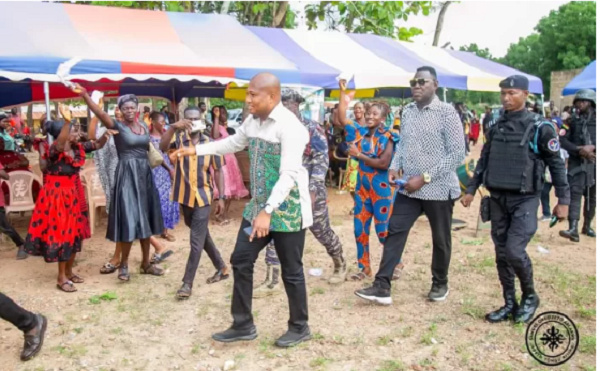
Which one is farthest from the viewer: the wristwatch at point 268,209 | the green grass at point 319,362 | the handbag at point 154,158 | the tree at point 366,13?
the tree at point 366,13

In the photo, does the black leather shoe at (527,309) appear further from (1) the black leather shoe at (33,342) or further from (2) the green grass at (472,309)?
(1) the black leather shoe at (33,342)

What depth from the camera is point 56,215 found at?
4543mm

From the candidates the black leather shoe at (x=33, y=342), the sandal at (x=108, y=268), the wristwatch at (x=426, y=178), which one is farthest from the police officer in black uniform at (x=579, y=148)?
the black leather shoe at (x=33, y=342)

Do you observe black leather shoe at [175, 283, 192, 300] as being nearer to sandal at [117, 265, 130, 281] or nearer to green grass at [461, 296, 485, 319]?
sandal at [117, 265, 130, 281]

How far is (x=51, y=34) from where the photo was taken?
251 inches

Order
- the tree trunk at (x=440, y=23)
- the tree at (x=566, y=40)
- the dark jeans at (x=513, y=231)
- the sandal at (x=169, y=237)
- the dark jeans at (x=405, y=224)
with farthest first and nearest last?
the tree at (x=566, y=40), the tree trunk at (x=440, y=23), the sandal at (x=169, y=237), the dark jeans at (x=405, y=224), the dark jeans at (x=513, y=231)

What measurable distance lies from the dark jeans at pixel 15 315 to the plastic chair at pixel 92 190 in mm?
3349

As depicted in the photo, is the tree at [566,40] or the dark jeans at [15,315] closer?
the dark jeans at [15,315]

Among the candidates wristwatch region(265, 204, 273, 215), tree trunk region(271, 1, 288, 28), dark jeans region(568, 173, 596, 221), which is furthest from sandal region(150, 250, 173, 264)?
tree trunk region(271, 1, 288, 28)

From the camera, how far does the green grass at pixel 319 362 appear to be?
339cm

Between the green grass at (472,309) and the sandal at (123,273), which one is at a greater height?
the sandal at (123,273)

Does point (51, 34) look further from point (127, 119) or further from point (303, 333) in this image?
point (303, 333)

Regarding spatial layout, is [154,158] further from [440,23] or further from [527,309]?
[440,23]

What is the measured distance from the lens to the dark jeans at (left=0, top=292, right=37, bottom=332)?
10.8ft
